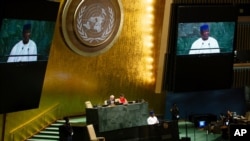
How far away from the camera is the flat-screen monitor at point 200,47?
45.9 ft

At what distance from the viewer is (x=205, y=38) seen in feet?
48.7

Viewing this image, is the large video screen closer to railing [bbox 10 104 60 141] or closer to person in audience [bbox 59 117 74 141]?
person in audience [bbox 59 117 74 141]

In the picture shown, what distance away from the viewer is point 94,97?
16.6 metres

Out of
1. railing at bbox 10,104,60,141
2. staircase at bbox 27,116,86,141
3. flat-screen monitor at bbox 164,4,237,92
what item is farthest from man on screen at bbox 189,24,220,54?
railing at bbox 10,104,60,141

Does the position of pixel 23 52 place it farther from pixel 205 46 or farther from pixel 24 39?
pixel 205 46

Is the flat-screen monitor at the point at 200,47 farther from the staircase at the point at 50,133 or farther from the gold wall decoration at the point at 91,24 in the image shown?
the staircase at the point at 50,133

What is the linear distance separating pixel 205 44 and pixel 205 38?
180 mm

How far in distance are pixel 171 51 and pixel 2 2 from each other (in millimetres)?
5034

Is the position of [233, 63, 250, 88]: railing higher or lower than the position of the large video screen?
lower

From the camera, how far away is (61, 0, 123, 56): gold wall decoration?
1537 centimetres

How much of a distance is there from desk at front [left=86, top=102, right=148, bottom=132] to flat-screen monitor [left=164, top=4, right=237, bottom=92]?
1065 mm

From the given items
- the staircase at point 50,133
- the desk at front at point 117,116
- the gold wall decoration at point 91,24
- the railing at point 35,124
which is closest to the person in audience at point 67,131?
the desk at front at point 117,116

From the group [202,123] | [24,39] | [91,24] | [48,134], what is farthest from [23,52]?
[202,123]

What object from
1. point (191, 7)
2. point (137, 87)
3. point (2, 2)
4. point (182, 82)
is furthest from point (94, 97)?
point (2, 2)
